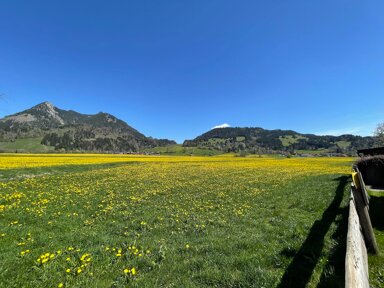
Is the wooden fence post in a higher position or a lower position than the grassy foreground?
higher

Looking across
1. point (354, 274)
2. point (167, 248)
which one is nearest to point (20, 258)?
point (167, 248)

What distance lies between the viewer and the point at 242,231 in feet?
35.0

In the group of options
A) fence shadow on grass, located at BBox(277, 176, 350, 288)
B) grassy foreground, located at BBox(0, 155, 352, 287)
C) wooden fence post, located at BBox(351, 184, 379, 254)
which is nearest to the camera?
fence shadow on grass, located at BBox(277, 176, 350, 288)

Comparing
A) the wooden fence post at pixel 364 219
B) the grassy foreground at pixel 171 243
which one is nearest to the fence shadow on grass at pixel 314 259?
the grassy foreground at pixel 171 243

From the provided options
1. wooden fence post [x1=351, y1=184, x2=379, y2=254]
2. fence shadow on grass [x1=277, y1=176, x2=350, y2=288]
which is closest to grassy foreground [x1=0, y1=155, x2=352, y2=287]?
fence shadow on grass [x1=277, y1=176, x2=350, y2=288]

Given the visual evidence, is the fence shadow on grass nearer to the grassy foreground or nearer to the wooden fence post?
the grassy foreground

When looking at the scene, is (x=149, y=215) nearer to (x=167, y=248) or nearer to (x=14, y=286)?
(x=167, y=248)

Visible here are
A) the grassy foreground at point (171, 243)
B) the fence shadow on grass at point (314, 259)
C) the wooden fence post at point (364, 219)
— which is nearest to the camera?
the fence shadow on grass at point (314, 259)

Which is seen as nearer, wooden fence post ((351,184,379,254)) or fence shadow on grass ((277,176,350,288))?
fence shadow on grass ((277,176,350,288))

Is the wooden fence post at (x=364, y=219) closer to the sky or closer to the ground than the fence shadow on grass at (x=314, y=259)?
closer to the sky

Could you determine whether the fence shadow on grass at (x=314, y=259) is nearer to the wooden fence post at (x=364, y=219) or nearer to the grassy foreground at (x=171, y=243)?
the grassy foreground at (x=171, y=243)

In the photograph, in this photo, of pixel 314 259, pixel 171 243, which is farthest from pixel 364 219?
pixel 171 243

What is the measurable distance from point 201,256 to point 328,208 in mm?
9773

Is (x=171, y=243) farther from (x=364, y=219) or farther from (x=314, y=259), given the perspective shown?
(x=364, y=219)
